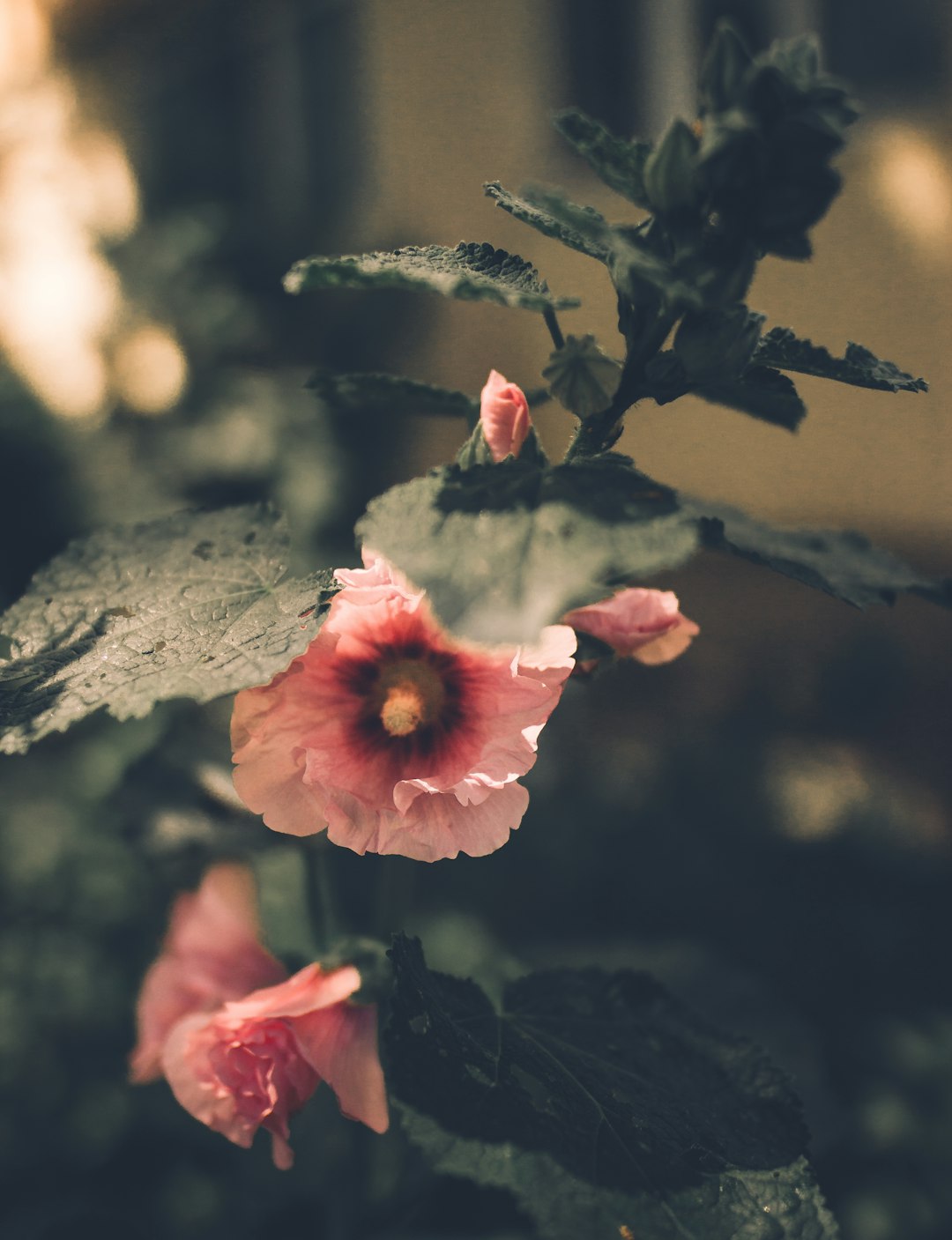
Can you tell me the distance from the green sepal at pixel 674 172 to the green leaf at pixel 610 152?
0.11ft

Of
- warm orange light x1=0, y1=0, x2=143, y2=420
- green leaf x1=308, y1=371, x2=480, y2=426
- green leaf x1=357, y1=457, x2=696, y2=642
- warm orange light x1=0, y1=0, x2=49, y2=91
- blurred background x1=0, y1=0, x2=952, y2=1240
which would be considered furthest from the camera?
warm orange light x1=0, y1=0, x2=49, y2=91

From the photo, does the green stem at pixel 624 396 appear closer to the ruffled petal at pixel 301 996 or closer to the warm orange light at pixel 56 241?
the ruffled petal at pixel 301 996

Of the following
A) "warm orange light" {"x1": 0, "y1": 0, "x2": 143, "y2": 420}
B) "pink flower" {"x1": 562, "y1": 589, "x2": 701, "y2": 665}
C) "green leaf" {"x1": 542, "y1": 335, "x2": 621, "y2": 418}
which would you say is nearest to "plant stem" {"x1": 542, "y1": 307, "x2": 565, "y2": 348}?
"green leaf" {"x1": 542, "y1": 335, "x2": 621, "y2": 418}

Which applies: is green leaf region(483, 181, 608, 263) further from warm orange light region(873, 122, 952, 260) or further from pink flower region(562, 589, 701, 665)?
warm orange light region(873, 122, 952, 260)

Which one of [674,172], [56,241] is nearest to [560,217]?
[674,172]

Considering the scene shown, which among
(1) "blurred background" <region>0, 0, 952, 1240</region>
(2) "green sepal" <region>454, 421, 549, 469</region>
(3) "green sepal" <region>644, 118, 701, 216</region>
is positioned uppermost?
(3) "green sepal" <region>644, 118, 701, 216</region>

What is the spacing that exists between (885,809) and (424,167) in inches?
75.3

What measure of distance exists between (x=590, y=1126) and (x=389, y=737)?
0.82 ft

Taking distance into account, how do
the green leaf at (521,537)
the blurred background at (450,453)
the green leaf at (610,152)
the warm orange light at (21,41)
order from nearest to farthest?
the green leaf at (521,537), the green leaf at (610,152), the blurred background at (450,453), the warm orange light at (21,41)

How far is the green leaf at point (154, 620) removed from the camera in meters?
0.43

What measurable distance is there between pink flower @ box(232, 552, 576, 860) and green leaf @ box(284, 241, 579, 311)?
14 centimetres

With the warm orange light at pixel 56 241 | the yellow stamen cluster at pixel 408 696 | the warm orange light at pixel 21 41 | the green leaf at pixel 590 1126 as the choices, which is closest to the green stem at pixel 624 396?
the yellow stamen cluster at pixel 408 696

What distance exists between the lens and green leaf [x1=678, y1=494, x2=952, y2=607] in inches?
18.3

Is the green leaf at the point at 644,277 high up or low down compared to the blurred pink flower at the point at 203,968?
up
